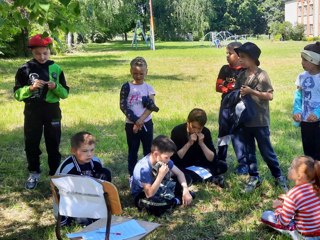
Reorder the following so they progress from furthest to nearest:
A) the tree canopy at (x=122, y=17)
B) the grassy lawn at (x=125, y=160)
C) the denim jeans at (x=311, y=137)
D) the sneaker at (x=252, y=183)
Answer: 1. the sneaker at (x=252, y=183)
2. the denim jeans at (x=311, y=137)
3. the grassy lawn at (x=125, y=160)
4. the tree canopy at (x=122, y=17)

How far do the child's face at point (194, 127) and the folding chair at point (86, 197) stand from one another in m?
2.28

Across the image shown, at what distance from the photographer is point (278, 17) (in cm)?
8738

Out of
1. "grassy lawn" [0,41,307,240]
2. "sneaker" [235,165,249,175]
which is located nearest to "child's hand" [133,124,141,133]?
"grassy lawn" [0,41,307,240]

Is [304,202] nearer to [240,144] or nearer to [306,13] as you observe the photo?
[240,144]

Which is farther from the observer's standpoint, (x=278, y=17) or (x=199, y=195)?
(x=278, y=17)

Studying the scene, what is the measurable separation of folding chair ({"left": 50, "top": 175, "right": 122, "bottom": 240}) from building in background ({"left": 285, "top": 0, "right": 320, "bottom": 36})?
196ft

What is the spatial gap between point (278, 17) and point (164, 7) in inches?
1791

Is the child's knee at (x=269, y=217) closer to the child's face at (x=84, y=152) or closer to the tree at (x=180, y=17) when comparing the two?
the child's face at (x=84, y=152)

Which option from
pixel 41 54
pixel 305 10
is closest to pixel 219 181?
pixel 41 54

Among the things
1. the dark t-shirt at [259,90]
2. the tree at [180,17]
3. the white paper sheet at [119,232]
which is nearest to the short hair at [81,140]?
the white paper sheet at [119,232]

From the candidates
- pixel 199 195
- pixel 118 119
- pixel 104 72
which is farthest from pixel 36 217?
pixel 104 72

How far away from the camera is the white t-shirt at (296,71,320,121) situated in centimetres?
467

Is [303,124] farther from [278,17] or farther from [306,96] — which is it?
[278,17]

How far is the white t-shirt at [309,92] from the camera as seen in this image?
4.67 meters
